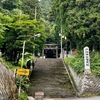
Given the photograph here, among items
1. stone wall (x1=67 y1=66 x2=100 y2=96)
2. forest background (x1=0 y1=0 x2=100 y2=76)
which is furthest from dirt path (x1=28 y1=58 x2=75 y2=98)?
forest background (x1=0 y1=0 x2=100 y2=76)

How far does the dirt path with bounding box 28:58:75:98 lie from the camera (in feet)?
Result: 59.7

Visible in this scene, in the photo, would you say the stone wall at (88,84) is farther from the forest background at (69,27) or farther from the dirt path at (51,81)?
the forest background at (69,27)

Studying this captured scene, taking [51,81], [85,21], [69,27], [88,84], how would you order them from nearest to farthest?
1. [88,84]
2. [51,81]
3. [85,21]
4. [69,27]

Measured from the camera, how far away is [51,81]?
→ 69.6 feet

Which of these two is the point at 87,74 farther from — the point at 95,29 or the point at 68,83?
the point at 95,29

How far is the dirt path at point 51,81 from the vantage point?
18.2 m

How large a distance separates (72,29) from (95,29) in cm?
258

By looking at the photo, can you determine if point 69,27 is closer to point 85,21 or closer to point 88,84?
point 85,21

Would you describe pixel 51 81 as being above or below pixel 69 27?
below

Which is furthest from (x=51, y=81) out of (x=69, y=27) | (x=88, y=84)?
(x=69, y=27)

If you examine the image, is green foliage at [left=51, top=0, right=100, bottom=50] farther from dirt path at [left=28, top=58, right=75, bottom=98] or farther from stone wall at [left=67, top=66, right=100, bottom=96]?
stone wall at [left=67, top=66, right=100, bottom=96]

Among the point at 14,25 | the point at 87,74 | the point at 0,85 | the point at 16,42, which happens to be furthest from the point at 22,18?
the point at 0,85

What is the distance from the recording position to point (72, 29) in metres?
22.8

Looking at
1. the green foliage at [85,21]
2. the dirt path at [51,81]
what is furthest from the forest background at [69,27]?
the dirt path at [51,81]
